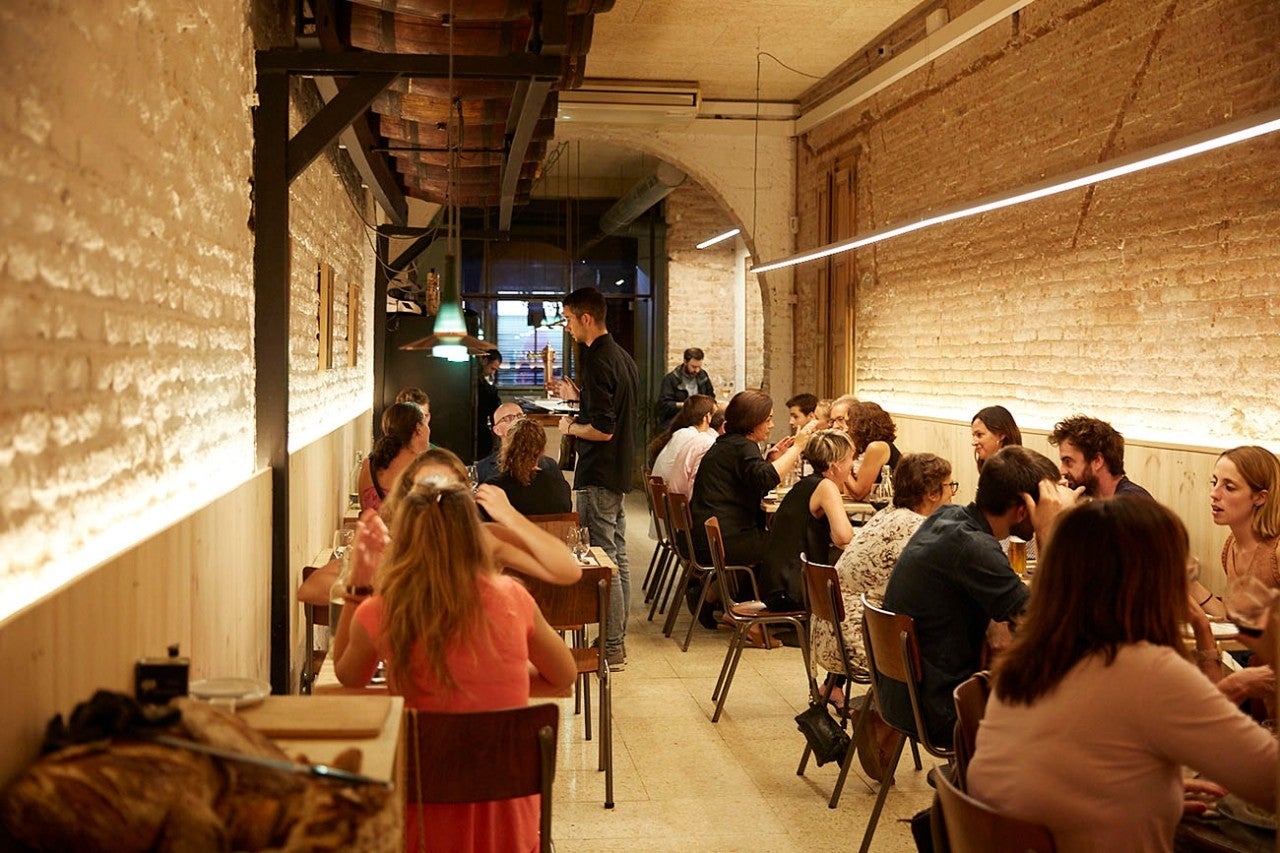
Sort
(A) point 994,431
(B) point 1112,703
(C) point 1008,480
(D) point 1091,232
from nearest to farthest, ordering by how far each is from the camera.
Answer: (B) point 1112,703, (C) point 1008,480, (A) point 994,431, (D) point 1091,232

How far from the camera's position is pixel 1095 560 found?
8.31 ft

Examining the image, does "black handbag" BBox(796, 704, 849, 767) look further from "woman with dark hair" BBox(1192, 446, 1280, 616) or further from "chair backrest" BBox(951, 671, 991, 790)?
"chair backrest" BBox(951, 671, 991, 790)

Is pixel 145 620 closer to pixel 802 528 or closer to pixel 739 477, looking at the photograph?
pixel 802 528

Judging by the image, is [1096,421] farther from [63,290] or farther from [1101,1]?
[63,290]

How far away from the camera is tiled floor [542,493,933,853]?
458 centimetres

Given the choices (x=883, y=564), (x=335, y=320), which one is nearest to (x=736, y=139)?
(x=335, y=320)

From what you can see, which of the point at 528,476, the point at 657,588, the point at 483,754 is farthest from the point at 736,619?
the point at 483,754

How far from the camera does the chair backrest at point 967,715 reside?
3053 mm

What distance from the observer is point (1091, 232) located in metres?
7.50

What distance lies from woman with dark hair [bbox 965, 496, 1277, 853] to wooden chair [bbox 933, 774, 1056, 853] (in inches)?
6.8

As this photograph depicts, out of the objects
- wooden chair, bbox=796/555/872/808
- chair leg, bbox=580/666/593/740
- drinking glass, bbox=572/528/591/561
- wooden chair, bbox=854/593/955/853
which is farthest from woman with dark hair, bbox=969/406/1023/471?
wooden chair, bbox=854/593/955/853

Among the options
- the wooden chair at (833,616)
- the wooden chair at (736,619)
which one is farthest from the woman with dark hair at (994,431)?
the wooden chair at (833,616)

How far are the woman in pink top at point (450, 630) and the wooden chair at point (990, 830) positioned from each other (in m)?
1.11

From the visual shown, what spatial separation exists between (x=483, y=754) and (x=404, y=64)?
9.92 ft
